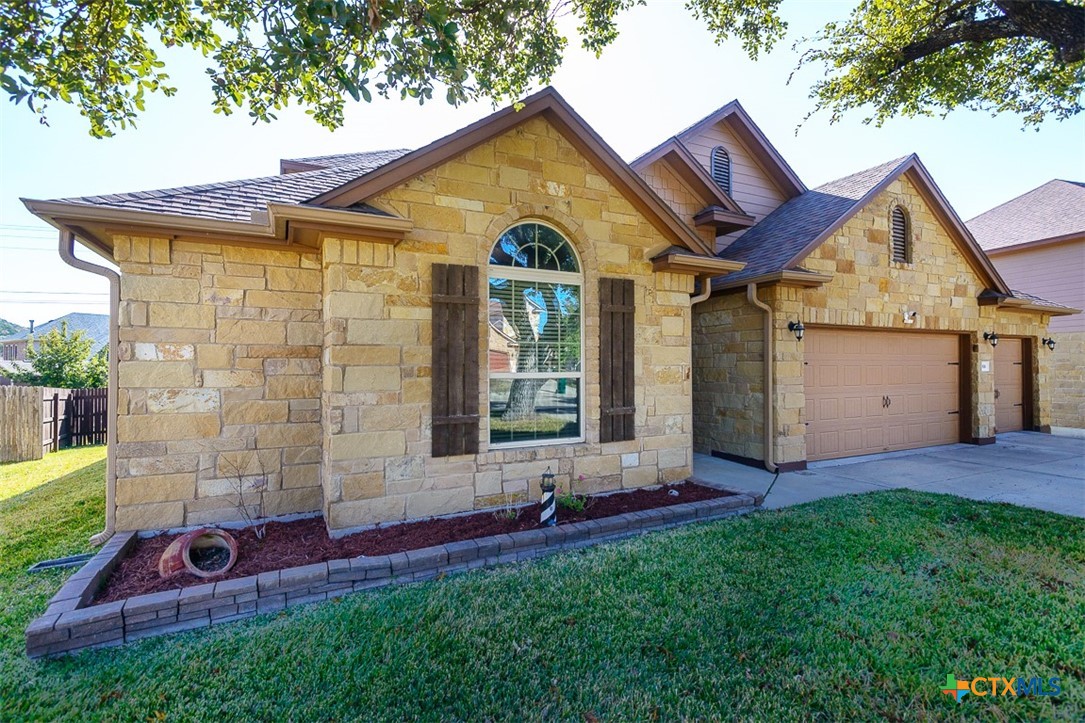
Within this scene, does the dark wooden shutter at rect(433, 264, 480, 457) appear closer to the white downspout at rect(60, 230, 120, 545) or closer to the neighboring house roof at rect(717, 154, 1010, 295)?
the white downspout at rect(60, 230, 120, 545)

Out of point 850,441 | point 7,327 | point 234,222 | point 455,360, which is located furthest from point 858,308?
point 7,327

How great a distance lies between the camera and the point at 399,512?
4.71m

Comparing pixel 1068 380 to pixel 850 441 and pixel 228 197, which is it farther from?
pixel 228 197

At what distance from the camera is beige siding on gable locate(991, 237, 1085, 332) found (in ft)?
41.3

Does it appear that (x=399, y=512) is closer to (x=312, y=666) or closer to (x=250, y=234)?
(x=312, y=666)

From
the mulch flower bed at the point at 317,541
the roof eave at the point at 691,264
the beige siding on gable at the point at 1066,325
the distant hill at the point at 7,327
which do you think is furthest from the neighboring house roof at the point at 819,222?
the distant hill at the point at 7,327

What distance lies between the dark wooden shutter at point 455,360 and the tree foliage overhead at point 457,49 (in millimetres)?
1939

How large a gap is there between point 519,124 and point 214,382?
4.21m

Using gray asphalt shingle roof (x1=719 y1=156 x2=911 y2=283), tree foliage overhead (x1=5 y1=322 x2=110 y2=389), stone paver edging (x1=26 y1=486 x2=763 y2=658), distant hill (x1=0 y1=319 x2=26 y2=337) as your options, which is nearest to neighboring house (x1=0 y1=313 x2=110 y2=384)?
tree foliage overhead (x1=5 y1=322 x2=110 y2=389)

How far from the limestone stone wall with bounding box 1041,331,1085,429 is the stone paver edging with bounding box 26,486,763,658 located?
49.0 feet

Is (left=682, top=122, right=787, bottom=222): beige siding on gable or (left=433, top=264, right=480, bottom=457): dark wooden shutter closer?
(left=433, top=264, right=480, bottom=457): dark wooden shutter

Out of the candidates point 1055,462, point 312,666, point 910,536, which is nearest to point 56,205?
point 312,666

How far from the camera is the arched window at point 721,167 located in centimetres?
982

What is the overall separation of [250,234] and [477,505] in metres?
3.56
